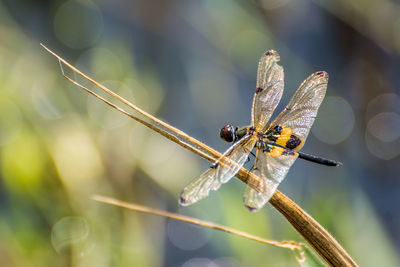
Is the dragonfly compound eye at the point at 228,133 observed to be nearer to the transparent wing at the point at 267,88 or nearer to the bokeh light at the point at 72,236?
the transparent wing at the point at 267,88

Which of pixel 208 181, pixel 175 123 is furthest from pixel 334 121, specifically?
pixel 208 181

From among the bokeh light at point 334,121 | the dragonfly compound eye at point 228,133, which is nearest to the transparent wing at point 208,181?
the dragonfly compound eye at point 228,133

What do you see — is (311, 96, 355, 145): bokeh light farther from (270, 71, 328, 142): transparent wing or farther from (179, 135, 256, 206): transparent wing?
(179, 135, 256, 206): transparent wing

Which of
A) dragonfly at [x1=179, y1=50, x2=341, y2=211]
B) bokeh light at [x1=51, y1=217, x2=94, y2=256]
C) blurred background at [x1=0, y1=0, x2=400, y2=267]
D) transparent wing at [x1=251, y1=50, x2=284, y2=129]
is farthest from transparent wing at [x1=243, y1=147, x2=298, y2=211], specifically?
bokeh light at [x1=51, y1=217, x2=94, y2=256]

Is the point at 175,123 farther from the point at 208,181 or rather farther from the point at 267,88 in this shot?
the point at 208,181

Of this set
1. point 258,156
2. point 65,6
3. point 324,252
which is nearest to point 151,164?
point 258,156

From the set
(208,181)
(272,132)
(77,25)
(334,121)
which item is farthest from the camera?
(77,25)
